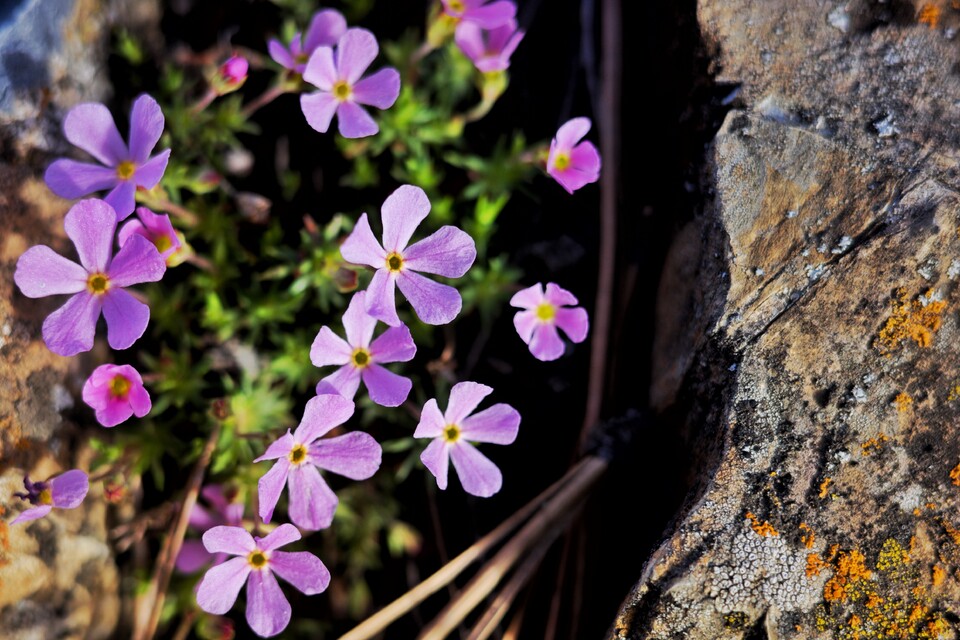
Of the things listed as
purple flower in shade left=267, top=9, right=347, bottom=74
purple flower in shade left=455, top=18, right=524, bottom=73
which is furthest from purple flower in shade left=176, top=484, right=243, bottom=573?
purple flower in shade left=455, top=18, right=524, bottom=73

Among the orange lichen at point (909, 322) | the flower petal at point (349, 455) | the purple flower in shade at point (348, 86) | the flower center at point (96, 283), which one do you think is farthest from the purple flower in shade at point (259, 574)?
the orange lichen at point (909, 322)

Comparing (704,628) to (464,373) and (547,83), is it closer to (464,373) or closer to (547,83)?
(464,373)

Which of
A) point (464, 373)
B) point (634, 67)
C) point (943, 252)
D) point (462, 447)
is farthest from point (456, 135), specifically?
point (943, 252)

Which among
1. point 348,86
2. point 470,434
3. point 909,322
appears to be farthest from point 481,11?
point 909,322

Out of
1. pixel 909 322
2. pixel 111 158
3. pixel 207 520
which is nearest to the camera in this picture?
pixel 909 322

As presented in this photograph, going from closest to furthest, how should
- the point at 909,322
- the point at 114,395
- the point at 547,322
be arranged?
the point at 909,322 → the point at 114,395 → the point at 547,322

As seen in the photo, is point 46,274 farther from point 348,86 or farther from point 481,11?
point 481,11

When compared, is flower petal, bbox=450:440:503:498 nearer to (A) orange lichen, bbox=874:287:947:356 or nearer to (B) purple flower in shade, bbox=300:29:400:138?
(B) purple flower in shade, bbox=300:29:400:138
